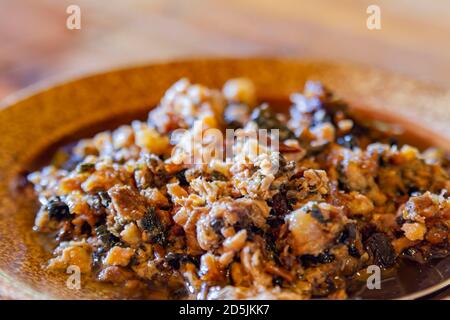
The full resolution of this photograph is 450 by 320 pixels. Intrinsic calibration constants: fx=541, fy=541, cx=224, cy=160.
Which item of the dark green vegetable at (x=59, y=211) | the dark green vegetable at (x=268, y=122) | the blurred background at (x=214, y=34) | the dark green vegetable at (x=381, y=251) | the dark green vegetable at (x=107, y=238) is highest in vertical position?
the blurred background at (x=214, y=34)

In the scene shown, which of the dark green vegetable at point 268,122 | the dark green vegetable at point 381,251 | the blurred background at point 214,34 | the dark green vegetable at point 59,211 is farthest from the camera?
the blurred background at point 214,34

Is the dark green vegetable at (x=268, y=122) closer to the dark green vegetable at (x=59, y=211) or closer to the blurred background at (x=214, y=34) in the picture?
the dark green vegetable at (x=59, y=211)

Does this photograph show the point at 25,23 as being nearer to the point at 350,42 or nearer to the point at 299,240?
the point at 350,42

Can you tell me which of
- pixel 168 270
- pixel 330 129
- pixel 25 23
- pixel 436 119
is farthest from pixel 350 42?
pixel 168 270

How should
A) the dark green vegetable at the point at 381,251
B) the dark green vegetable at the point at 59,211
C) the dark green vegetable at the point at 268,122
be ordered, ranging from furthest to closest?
the dark green vegetable at the point at 268,122 < the dark green vegetable at the point at 59,211 < the dark green vegetable at the point at 381,251

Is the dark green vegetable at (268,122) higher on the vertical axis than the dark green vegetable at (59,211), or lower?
higher

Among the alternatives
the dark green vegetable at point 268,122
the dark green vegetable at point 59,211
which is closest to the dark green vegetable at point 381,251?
the dark green vegetable at point 268,122

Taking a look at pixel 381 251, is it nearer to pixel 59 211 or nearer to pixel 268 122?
pixel 268 122
